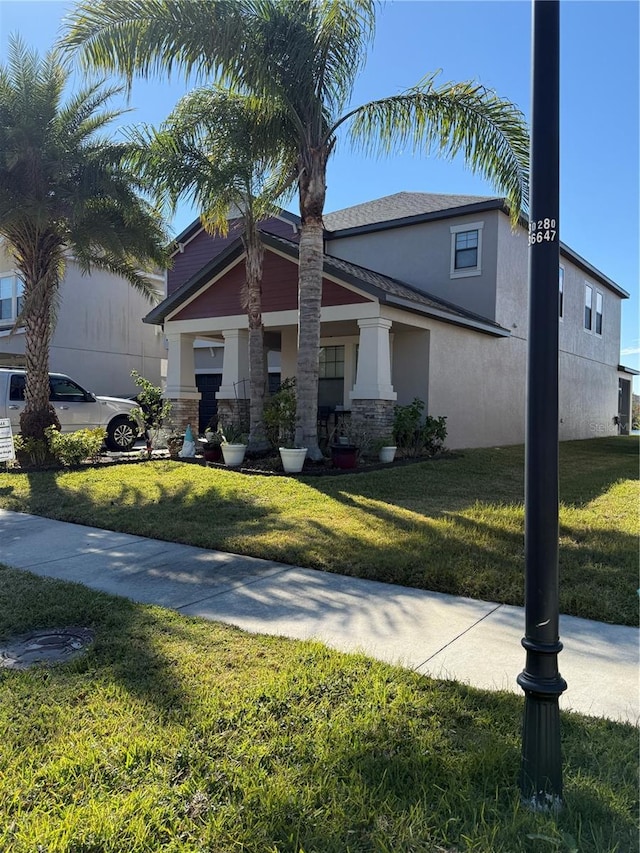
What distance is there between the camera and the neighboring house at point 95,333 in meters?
22.3

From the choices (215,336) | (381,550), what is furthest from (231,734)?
(215,336)

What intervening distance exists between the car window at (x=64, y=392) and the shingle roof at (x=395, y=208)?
32.1ft

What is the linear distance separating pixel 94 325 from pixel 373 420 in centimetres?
1515

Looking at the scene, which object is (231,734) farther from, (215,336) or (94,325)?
(94,325)

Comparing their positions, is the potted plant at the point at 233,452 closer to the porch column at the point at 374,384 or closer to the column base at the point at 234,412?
the column base at the point at 234,412

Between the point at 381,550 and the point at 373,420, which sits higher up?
the point at 373,420

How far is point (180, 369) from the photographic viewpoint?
15.7m

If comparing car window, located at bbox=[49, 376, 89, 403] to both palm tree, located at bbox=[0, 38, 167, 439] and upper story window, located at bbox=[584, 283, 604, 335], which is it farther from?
upper story window, located at bbox=[584, 283, 604, 335]

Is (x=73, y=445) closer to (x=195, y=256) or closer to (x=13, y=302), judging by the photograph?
(x=195, y=256)

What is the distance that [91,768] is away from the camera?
8.24ft

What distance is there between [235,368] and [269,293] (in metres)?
2.00

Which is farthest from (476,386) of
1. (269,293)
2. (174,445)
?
(174,445)

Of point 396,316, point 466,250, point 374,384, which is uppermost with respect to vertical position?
point 466,250

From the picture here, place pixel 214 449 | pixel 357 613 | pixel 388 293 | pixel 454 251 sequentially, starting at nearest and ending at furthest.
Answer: pixel 357 613
pixel 388 293
pixel 214 449
pixel 454 251
